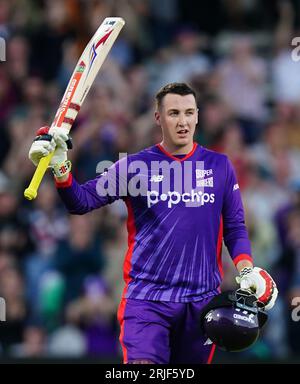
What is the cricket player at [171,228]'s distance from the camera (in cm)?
686

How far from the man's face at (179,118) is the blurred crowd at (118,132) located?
353 centimetres

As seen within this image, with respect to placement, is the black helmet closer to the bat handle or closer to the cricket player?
the cricket player

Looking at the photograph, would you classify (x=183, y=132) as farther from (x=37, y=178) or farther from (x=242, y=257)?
(x=37, y=178)

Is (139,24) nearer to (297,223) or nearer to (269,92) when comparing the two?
(269,92)

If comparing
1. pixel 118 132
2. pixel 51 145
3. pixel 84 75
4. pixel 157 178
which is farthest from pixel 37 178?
pixel 118 132

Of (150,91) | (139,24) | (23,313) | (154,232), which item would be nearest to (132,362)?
(154,232)

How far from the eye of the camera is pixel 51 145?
6.73 meters

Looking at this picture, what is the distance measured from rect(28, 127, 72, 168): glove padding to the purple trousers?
980mm

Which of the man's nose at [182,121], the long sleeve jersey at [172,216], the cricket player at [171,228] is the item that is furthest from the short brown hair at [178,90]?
the long sleeve jersey at [172,216]

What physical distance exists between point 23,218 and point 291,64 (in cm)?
329

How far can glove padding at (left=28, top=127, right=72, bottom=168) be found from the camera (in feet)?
21.9

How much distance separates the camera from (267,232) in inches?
429

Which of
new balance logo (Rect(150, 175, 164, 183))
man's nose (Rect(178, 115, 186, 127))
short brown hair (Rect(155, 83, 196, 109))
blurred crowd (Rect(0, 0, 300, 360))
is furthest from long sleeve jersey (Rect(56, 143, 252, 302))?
blurred crowd (Rect(0, 0, 300, 360))

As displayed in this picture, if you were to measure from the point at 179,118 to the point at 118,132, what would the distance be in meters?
4.58
